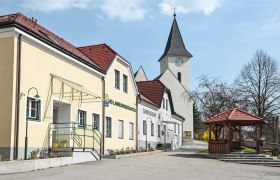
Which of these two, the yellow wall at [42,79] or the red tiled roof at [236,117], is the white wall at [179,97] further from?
the yellow wall at [42,79]

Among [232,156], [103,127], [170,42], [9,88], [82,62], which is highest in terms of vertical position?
[170,42]

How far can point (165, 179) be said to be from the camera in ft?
44.5

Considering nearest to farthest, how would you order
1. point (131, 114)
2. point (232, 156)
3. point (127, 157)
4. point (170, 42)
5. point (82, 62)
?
point (82, 62) → point (127, 157) → point (232, 156) → point (131, 114) → point (170, 42)

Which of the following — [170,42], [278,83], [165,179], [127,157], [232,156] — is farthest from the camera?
[170,42]

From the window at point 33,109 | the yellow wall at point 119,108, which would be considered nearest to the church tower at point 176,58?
the yellow wall at point 119,108

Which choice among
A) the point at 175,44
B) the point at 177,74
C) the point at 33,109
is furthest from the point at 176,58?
the point at 33,109

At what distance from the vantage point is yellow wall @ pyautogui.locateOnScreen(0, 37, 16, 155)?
15.9 m

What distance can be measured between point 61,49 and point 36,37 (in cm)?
233

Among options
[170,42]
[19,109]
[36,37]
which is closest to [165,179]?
[19,109]

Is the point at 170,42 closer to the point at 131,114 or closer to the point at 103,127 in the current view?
the point at 131,114

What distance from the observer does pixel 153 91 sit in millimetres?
40375

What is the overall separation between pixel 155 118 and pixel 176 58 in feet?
134

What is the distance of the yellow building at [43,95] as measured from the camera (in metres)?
16.2

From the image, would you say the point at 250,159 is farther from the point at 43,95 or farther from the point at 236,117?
the point at 43,95
